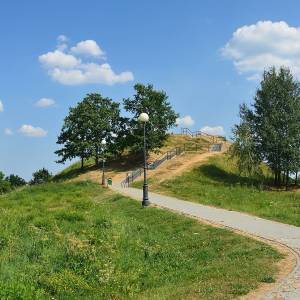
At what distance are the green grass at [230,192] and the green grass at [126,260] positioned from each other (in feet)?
17.1

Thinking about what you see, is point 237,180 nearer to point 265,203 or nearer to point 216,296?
point 265,203

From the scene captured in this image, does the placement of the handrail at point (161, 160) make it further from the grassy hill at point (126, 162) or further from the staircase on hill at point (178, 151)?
the grassy hill at point (126, 162)

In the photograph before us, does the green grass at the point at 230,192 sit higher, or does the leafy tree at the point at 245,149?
the leafy tree at the point at 245,149

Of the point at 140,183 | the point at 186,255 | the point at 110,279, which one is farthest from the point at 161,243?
the point at 140,183

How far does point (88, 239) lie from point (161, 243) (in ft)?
7.19

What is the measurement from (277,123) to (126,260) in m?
34.2

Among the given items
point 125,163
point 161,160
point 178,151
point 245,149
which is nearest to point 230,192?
point 245,149

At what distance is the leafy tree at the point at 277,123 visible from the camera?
144ft

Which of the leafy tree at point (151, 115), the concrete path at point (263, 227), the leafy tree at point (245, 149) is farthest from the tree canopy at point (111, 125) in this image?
the concrete path at point (263, 227)

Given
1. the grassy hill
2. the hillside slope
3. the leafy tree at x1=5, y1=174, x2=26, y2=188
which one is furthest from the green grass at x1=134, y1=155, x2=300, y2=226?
the leafy tree at x1=5, y1=174, x2=26, y2=188

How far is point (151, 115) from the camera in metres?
55.0

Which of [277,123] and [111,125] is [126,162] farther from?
[277,123]

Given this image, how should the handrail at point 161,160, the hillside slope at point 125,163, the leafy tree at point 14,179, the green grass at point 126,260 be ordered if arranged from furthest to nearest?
the leafy tree at point 14,179 < the hillside slope at point 125,163 < the handrail at point 161,160 < the green grass at point 126,260

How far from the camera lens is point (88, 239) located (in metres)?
14.2
